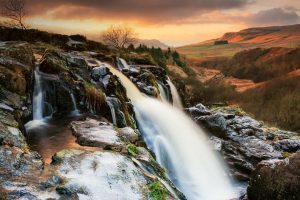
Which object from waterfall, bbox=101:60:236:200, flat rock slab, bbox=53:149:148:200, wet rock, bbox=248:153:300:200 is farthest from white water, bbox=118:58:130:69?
flat rock slab, bbox=53:149:148:200

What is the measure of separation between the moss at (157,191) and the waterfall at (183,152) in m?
7.78

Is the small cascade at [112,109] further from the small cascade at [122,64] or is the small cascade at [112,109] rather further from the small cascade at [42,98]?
the small cascade at [122,64]

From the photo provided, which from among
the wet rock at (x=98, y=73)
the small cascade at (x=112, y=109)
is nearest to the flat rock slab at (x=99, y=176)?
the small cascade at (x=112, y=109)

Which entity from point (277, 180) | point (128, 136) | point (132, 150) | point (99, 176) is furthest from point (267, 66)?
point (99, 176)

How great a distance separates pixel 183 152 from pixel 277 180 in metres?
9.98

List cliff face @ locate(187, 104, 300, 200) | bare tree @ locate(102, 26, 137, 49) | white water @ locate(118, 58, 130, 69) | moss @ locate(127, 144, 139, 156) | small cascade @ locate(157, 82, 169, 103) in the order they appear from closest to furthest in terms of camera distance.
A: 1. cliff face @ locate(187, 104, 300, 200)
2. moss @ locate(127, 144, 139, 156)
3. small cascade @ locate(157, 82, 169, 103)
4. white water @ locate(118, 58, 130, 69)
5. bare tree @ locate(102, 26, 137, 49)

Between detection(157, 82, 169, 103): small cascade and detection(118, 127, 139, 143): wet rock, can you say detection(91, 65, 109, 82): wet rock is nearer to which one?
detection(118, 127, 139, 143): wet rock

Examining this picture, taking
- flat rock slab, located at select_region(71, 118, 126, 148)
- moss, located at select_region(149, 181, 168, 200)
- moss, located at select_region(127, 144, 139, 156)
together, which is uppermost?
flat rock slab, located at select_region(71, 118, 126, 148)

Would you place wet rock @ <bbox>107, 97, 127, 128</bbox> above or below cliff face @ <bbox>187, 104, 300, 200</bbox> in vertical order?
above

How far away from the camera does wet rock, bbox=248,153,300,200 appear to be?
14.0 meters

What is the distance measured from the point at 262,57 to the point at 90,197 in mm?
123841

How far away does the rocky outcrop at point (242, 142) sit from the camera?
84.7 ft

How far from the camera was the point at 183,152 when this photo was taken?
24.0m

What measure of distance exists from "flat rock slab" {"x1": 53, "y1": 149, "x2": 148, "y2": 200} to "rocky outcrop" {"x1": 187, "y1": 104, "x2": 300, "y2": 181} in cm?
1387
